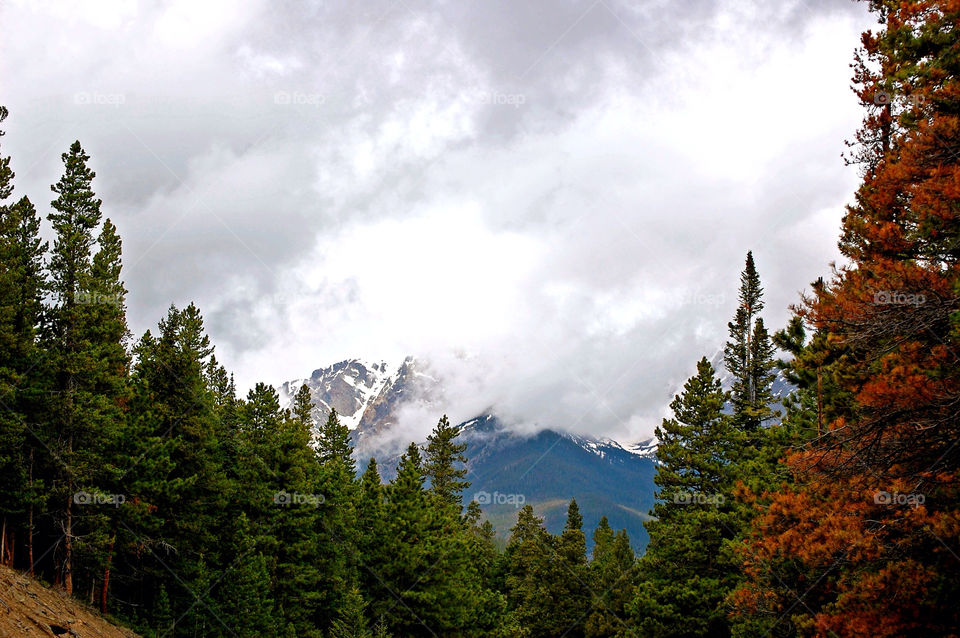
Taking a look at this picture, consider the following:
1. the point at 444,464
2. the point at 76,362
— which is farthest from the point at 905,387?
the point at 444,464

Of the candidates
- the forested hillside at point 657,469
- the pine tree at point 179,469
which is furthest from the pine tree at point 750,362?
the pine tree at point 179,469

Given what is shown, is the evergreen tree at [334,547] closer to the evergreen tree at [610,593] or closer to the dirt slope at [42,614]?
the dirt slope at [42,614]

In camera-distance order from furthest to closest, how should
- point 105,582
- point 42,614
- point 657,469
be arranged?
1. point 657,469
2. point 105,582
3. point 42,614

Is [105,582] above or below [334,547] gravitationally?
below

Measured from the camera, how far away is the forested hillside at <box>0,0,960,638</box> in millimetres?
11648

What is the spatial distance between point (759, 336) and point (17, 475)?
40291 mm

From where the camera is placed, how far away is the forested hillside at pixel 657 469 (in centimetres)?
1165

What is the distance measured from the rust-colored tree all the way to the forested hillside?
0.19 feet

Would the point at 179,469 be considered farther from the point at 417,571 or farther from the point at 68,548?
the point at 417,571

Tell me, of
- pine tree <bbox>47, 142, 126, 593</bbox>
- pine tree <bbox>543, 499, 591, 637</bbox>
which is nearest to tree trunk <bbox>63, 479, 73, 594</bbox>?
pine tree <bbox>47, 142, 126, 593</bbox>

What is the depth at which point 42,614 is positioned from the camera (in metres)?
18.5

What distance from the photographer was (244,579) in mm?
28984

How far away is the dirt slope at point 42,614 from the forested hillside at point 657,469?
2.65 metres

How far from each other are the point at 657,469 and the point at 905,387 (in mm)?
24542
